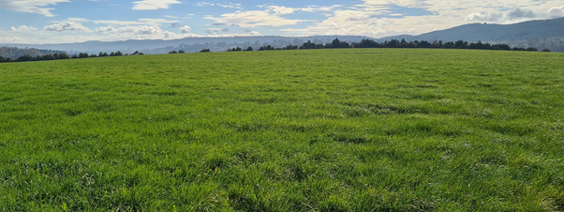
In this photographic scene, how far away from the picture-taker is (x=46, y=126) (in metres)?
7.52

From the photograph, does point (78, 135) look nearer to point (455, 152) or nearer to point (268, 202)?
point (268, 202)

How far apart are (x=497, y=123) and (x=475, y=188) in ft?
16.9

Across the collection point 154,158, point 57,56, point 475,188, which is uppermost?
point 57,56

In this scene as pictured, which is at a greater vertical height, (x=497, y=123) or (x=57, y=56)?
(x=57, y=56)

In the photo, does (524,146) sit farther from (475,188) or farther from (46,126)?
(46,126)

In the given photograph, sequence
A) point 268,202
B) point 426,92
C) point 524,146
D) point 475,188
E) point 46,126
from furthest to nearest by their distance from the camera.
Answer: point 426,92
point 46,126
point 524,146
point 475,188
point 268,202

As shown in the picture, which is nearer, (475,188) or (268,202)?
(268,202)

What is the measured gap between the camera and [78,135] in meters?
6.82

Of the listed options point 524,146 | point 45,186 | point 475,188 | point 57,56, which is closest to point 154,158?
point 45,186

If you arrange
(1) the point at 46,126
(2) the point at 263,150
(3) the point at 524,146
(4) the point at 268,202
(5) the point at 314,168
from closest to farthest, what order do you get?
1. (4) the point at 268,202
2. (5) the point at 314,168
3. (2) the point at 263,150
4. (3) the point at 524,146
5. (1) the point at 46,126

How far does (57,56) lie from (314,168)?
106 metres

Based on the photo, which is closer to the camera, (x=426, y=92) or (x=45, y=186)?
(x=45, y=186)

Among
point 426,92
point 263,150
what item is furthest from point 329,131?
point 426,92

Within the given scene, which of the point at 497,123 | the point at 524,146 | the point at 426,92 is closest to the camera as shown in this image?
the point at 524,146
